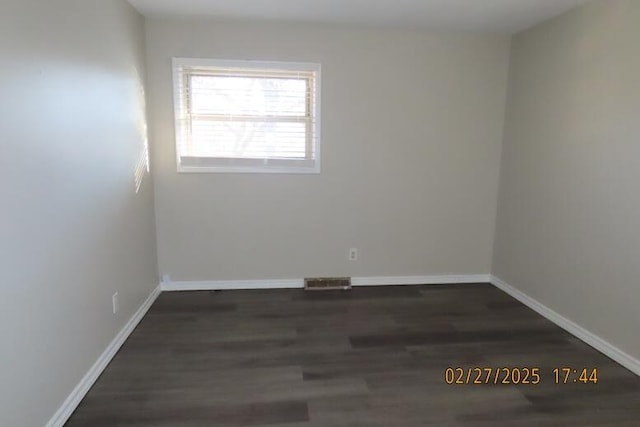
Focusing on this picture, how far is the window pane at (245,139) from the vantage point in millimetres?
3336

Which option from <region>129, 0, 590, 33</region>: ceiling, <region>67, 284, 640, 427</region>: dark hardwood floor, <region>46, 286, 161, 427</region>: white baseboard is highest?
<region>129, 0, 590, 33</region>: ceiling

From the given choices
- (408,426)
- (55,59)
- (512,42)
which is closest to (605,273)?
(408,426)

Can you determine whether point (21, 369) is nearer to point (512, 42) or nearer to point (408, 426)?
point (408, 426)

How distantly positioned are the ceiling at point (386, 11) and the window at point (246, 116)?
400mm

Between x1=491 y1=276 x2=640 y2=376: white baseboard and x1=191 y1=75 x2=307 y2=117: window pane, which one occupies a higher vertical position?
x1=191 y1=75 x2=307 y2=117: window pane

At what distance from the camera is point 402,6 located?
9.12 ft

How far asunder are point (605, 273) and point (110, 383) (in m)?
3.12

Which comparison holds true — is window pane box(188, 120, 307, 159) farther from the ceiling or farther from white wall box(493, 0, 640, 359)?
white wall box(493, 0, 640, 359)

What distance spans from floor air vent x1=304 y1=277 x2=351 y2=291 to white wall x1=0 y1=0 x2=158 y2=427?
1493mm

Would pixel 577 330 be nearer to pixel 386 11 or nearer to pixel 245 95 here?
pixel 386 11

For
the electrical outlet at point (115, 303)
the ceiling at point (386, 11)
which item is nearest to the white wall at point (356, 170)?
the ceiling at point (386, 11)

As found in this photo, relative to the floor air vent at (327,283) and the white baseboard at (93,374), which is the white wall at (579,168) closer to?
the floor air vent at (327,283)

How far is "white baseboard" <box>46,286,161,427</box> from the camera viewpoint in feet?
6.00

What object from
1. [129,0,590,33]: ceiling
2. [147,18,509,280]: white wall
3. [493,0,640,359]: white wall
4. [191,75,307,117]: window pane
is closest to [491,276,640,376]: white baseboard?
[493,0,640,359]: white wall
